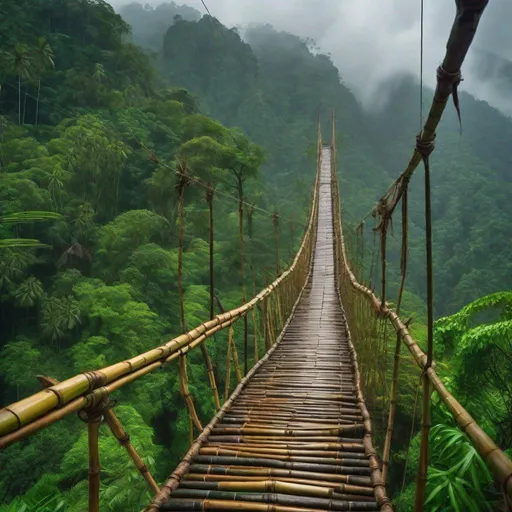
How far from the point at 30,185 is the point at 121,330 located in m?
3.19

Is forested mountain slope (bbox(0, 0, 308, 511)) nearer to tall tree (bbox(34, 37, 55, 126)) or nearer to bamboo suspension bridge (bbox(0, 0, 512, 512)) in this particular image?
tall tree (bbox(34, 37, 55, 126))

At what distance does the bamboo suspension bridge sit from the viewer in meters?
0.71

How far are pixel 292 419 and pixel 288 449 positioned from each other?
30 centimetres

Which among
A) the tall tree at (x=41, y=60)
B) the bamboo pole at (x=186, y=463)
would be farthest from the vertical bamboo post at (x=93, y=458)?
the tall tree at (x=41, y=60)

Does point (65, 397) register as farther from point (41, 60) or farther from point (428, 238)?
point (41, 60)

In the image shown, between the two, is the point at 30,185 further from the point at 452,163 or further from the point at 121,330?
the point at 452,163

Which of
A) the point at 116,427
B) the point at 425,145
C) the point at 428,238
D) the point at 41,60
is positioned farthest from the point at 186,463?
the point at 41,60

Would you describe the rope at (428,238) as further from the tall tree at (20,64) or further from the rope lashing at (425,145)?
the tall tree at (20,64)

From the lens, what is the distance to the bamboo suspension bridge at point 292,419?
28.0 inches

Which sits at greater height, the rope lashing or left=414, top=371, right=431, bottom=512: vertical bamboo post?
the rope lashing

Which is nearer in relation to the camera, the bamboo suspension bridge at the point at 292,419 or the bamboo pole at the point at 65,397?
the bamboo pole at the point at 65,397

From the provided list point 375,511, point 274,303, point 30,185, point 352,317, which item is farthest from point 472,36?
point 30,185

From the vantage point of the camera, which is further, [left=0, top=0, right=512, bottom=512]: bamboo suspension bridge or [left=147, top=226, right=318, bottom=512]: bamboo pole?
[left=147, top=226, right=318, bottom=512]: bamboo pole

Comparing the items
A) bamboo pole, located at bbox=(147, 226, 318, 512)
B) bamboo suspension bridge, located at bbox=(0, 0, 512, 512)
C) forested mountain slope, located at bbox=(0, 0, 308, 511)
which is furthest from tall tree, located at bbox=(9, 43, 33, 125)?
bamboo pole, located at bbox=(147, 226, 318, 512)
